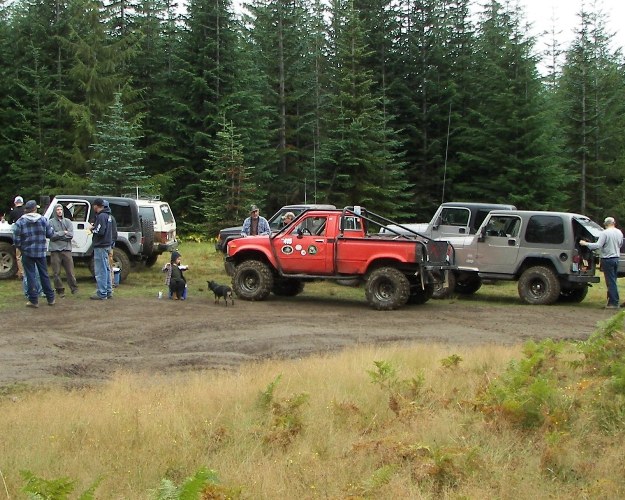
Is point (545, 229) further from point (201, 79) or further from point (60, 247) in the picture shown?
point (201, 79)

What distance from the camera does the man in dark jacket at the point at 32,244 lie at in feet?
48.4

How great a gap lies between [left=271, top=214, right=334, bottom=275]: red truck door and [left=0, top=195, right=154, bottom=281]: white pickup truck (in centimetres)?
414

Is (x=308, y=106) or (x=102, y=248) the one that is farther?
(x=308, y=106)

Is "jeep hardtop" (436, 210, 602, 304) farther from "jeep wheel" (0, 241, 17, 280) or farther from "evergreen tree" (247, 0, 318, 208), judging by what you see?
"evergreen tree" (247, 0, 318, 208)

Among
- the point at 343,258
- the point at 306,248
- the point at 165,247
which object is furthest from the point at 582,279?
the point at 165,247

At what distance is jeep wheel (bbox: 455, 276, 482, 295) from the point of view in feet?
61.6

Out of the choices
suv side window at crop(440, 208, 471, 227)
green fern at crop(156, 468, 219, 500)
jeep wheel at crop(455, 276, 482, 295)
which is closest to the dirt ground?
jeep wheel at crop(455, 276, 482, 295)

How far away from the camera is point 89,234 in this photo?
1902cm

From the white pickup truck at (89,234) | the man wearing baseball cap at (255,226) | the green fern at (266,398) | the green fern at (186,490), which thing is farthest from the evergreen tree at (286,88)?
the green fern at (186,490)

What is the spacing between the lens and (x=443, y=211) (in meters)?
22.1

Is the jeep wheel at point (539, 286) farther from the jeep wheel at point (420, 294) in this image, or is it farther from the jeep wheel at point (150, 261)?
the jeep wheel at point (150, 261)

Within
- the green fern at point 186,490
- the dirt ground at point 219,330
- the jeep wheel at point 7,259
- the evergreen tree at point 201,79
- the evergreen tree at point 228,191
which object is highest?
the evergreen tree at point 201,79

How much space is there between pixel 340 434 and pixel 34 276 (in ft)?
32.9

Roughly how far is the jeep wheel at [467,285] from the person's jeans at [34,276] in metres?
9.24
